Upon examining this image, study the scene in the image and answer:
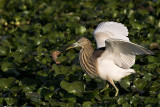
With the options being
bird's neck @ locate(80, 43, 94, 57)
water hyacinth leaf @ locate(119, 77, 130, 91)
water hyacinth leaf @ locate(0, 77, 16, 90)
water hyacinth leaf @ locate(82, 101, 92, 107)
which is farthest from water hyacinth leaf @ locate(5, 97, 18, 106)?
water hyacinth leaf @ locate(119, 77, 130, 91)

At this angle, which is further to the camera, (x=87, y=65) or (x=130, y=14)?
(x=130, y=14)

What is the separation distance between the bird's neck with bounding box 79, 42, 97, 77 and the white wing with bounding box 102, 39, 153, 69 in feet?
0.80

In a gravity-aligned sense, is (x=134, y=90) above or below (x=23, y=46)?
below

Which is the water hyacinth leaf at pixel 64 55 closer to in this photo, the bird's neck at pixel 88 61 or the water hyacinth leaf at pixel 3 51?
the water hyacinth leaf at pixel 3 51

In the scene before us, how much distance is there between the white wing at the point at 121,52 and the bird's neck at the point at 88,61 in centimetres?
24

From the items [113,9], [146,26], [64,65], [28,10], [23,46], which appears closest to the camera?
[64,65]

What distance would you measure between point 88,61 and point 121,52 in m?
0.56

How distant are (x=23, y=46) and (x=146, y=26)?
2.30 meters

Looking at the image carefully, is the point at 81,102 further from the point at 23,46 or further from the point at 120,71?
the point at 23,46

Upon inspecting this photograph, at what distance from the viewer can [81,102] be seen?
16.9ft

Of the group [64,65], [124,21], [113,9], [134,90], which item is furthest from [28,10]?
[134,90]

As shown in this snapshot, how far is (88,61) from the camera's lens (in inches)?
218

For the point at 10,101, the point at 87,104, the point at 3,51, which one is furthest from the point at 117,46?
the point at 3,51

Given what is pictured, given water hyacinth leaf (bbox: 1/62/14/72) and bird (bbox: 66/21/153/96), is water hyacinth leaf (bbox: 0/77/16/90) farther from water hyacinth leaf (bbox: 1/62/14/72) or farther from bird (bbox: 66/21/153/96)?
bird (bbox: 66/21/153/96)
